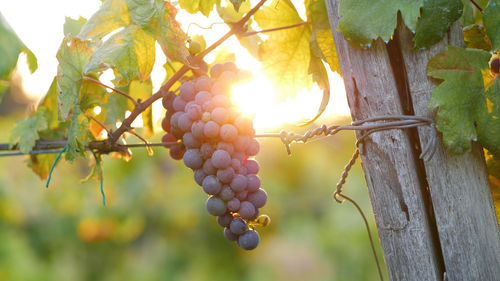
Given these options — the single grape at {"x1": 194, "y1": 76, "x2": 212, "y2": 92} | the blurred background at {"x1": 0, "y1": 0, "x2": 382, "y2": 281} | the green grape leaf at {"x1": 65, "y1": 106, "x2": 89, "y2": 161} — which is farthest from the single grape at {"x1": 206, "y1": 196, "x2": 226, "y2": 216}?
the blurred background at {"x1": 0, "y1": 0, "x2": 382, "y2": 281}

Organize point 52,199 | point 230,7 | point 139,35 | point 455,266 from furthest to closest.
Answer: point 52,199 < point 230,7 < point 139,35 < point 455,266

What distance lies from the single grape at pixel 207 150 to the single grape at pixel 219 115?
0.05m

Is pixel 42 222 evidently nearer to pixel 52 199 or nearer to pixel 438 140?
pixel 52 199

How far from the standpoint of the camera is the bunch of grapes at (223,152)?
2.46 feet

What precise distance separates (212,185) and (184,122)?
0.42 feet

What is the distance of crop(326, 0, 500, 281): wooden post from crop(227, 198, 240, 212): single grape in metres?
0.24

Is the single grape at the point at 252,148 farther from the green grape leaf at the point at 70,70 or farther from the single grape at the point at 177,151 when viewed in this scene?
the green grape leaf at the point at 70,70

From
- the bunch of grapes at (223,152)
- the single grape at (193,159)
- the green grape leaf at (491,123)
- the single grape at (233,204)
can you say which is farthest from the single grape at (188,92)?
the green grape leaf at (491,123)

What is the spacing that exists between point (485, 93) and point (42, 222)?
6519mm

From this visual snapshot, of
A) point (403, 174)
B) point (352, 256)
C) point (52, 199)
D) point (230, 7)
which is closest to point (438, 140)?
point (403, 174)

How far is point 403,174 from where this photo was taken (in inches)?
28.2

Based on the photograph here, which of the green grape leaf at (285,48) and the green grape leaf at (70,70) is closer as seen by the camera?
the green grape leaf at (70,70)

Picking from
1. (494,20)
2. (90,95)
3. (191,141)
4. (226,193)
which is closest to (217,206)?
(226,193)

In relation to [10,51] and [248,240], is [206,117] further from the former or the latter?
[10,51]
